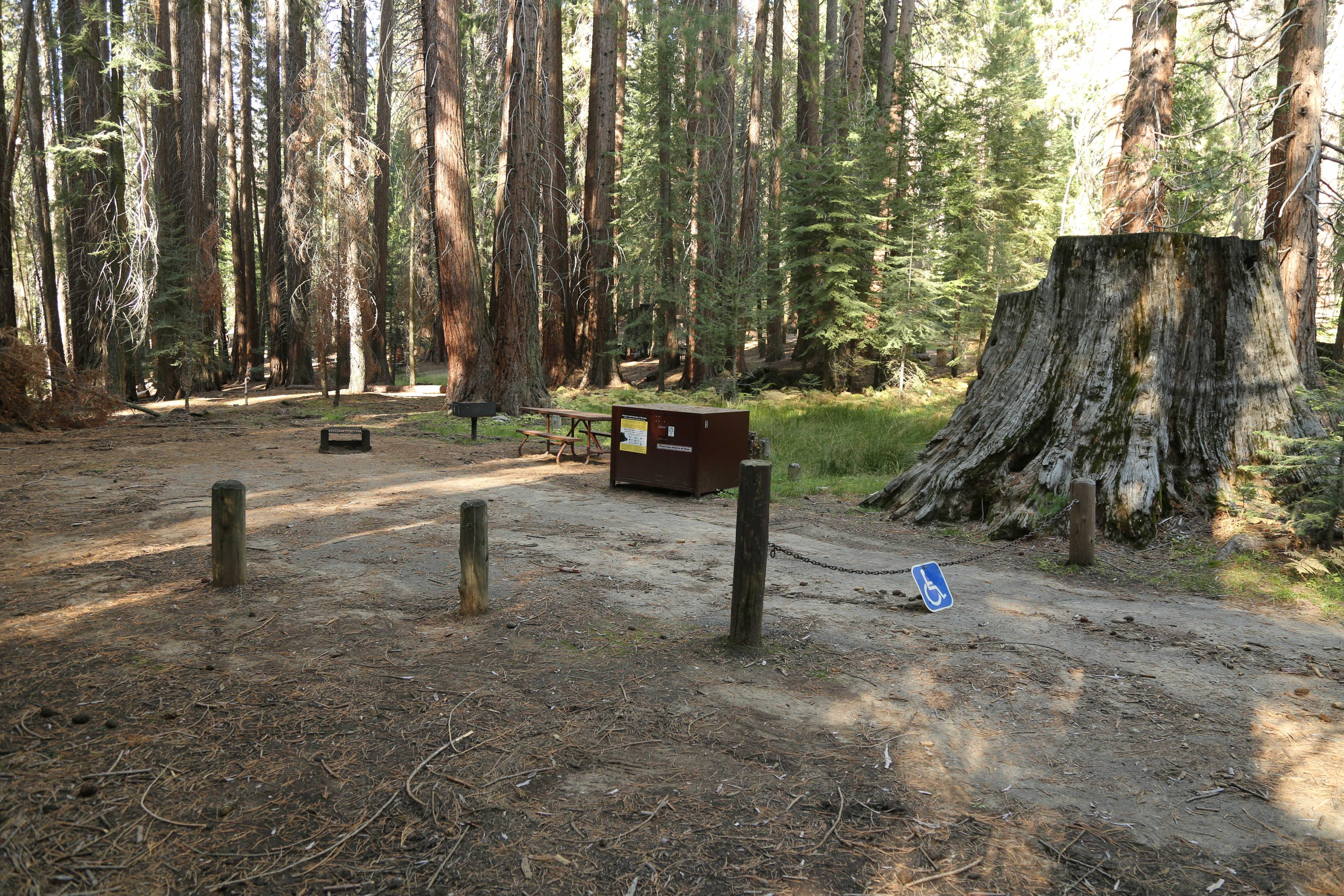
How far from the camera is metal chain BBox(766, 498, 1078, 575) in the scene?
21.9ft

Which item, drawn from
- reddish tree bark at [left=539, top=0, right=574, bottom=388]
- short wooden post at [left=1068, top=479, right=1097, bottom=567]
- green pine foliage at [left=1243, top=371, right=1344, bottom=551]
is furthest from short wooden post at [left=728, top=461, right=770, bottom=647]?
reddish tree bark at [left=539, top=0, right=574, bottom=388]

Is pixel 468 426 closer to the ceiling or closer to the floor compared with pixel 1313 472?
closer to the floor

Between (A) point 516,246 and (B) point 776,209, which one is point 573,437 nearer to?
(A) point 516,246

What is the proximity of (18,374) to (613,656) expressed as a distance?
46.2 ft

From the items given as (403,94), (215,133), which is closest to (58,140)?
(215,133)

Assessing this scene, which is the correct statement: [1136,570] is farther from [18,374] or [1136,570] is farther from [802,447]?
[18,374]

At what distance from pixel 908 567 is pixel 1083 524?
1577 mm

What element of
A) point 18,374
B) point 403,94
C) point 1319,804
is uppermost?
point 403,94

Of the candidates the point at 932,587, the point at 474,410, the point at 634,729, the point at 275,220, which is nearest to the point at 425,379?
the point at 275,220

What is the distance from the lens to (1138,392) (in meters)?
9.18

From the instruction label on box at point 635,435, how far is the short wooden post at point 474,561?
563 cm

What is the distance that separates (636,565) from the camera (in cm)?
772

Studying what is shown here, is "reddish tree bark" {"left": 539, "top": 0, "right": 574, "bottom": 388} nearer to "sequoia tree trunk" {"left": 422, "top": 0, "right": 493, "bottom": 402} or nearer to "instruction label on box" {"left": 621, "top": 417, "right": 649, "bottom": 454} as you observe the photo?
"sequoia tree trunk" {"left": 422, "top": 0, "right": 493, "bottom": 402}

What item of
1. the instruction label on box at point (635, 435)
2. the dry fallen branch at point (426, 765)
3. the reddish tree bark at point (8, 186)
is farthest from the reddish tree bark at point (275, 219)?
the dry fallen branch at point (426, 765)
